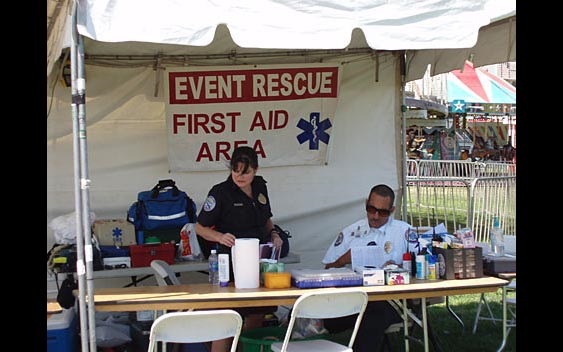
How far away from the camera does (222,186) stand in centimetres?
438

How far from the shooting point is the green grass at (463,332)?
5.13m

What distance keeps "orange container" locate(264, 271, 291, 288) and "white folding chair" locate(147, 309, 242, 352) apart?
0.54m

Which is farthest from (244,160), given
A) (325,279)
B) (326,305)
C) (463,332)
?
(463,332)

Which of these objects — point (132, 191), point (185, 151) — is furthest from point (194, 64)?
point (132, 191)

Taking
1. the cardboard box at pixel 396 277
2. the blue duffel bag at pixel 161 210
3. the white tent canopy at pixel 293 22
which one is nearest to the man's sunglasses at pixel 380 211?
the cardboard box at pixel 396 277

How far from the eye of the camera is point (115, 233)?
5312mm

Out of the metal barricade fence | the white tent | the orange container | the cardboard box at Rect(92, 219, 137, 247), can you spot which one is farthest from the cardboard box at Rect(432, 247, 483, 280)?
the metal barricade fence

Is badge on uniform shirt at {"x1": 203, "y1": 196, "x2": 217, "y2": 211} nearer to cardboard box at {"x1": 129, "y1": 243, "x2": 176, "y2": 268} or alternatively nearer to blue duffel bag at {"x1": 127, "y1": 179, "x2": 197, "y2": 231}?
cardboard box at {"x1": 129, "y1": 243, "x2": 176, "y2": 268}

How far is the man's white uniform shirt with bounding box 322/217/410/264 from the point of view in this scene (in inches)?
167

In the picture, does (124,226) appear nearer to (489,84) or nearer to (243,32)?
(243,32)

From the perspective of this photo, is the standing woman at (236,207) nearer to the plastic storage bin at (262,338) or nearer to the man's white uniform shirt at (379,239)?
the man's white uniform shirt at (379,239)

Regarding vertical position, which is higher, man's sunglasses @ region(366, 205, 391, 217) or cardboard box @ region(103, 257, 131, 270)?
man's sunglasses @ region(366, 205, 391, 217)

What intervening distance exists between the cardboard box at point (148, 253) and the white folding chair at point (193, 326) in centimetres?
191

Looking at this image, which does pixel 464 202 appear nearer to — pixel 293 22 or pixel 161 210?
pixel 161 210
